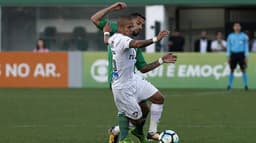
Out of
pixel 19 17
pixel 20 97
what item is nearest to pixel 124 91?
pixel 20 97

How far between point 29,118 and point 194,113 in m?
3.56

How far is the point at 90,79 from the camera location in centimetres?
2806

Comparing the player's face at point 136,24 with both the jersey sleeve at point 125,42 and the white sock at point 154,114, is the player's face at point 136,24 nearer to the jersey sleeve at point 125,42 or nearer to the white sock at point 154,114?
the jersey sleeve at point 125,42

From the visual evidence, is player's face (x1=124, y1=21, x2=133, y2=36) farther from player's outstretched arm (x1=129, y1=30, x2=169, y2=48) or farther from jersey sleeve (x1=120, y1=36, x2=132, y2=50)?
player's outstretched arm (x1=129, y1=30, x2=169, y2=48)

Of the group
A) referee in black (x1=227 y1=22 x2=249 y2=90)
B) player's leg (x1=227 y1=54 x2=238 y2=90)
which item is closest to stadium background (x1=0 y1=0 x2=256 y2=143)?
player's leg (x1=227 y1=54 x2=238 y2=90)

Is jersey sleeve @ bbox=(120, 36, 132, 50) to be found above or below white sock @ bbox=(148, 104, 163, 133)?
above

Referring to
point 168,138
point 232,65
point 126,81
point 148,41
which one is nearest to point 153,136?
point 168,138

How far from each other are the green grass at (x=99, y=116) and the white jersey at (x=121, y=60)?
1600mm

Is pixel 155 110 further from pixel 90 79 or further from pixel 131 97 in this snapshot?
pixel 90 79

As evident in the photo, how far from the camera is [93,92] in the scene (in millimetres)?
25219

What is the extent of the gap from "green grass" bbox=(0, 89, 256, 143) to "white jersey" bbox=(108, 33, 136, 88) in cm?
160

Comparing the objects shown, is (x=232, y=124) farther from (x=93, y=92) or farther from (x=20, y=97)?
(x=93, y=92)

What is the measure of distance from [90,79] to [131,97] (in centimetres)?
1737

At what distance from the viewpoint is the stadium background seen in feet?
45.6
